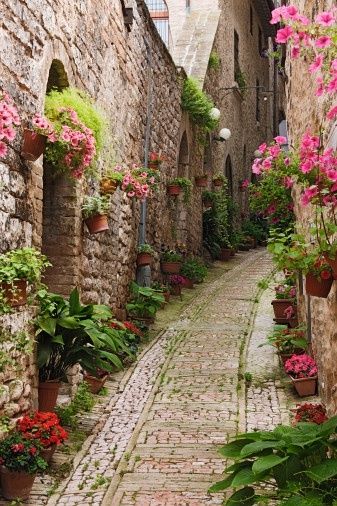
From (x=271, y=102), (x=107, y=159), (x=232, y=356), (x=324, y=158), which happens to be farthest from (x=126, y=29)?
(x=271, y=102)

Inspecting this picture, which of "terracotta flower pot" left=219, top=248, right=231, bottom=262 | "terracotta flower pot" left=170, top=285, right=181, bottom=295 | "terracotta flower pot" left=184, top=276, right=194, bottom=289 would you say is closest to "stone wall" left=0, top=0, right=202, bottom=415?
"terracotta flower pot" left=170, top=285, right=181, bottom=295

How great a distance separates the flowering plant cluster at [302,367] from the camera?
6523mm

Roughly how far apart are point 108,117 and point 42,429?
4197 mm

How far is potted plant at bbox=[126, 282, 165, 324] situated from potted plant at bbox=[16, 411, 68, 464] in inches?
171

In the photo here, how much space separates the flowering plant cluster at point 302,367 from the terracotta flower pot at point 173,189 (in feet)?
18.5

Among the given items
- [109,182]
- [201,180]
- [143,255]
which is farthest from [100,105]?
[201,180]

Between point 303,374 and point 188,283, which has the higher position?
point 188,283

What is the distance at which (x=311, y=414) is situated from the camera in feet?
17.6

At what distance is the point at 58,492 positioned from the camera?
464 cm

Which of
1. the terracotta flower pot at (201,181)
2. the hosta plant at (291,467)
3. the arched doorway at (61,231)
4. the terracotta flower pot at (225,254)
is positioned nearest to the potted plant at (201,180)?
the terracotta flower pot at (201,181)

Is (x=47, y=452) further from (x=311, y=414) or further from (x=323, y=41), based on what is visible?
(x=323, y=41)

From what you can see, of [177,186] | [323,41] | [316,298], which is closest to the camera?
[323,41]

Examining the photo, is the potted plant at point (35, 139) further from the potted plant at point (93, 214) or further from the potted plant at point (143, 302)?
the potted plant at point (143, 302)

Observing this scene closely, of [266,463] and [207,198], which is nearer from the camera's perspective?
[266,463]
